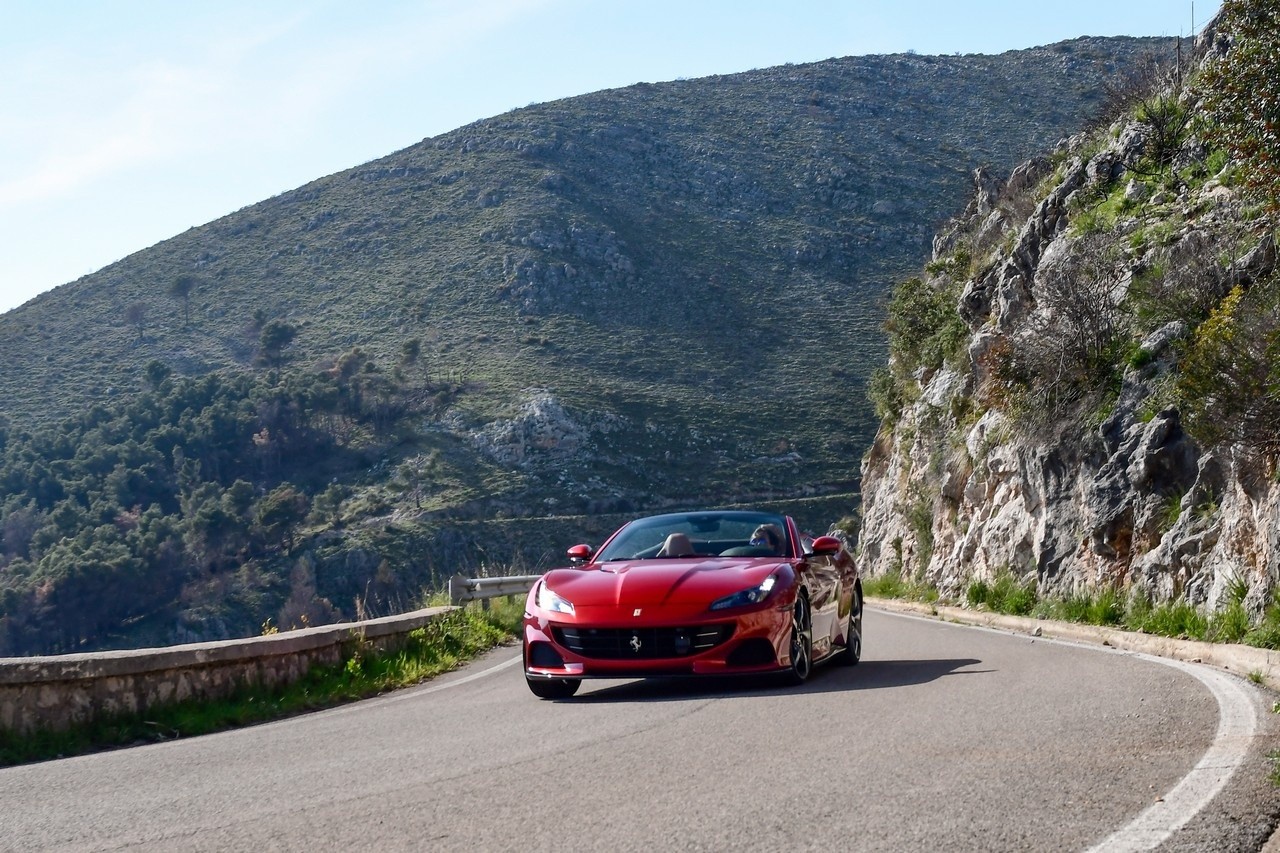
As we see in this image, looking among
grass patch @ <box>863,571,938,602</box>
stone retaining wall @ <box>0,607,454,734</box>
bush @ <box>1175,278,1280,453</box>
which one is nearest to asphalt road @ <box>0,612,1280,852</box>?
stone retaining wall @ <box>0,607,454,734</box>

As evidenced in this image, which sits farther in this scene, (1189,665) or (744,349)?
(744,349)

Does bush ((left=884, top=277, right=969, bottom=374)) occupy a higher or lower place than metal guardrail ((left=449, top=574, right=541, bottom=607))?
higher

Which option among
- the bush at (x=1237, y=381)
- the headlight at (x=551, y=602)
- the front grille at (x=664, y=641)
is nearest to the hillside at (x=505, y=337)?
the bush at (x=1237, y=381)

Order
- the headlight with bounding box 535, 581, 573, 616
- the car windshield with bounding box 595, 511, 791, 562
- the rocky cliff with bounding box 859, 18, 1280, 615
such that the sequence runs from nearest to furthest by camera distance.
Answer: the headlight with bounding box 535, 581, 573, 616 < the car windshield with bounding box 595, 511, 791, 562 < the rocky cliff with bounding box 859, 18, 1280, 615

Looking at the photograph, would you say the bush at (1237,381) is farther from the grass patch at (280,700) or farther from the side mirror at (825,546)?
the grass patch at (280,700)

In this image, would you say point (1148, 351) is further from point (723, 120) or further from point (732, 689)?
point (723, 120)

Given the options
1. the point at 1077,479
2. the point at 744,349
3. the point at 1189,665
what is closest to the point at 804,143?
the point at 744,349

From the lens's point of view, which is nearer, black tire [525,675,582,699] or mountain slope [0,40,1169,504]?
black tire [525,675,582,699]

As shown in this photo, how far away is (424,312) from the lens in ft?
239

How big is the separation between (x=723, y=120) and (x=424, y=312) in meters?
35.0

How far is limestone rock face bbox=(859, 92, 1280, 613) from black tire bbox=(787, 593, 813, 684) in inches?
162

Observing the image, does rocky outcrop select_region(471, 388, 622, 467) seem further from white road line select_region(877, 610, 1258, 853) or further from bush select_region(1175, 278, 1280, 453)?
white road line select_region(877, 610, 1258, 853)

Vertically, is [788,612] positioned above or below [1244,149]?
below

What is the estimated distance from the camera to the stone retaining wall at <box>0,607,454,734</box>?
871cm
